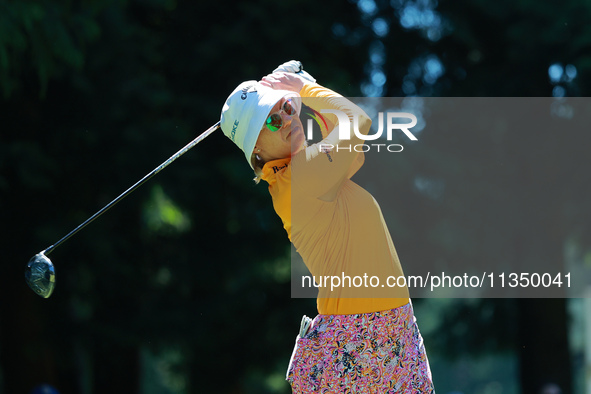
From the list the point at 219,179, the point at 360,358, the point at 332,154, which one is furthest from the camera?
the point at 219,179

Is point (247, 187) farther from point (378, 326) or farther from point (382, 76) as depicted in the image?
point (378, 326)

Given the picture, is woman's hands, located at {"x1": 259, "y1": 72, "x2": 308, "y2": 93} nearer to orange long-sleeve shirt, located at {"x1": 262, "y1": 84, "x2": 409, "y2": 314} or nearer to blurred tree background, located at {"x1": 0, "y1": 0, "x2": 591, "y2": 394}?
orange long-sleeve shirt, located at {"x1": 262, "y1": 84, "x2": 409, "y2": 314}

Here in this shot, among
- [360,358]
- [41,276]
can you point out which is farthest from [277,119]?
[41,276]

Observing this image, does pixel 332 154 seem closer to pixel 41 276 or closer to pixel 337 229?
pixel 337 229

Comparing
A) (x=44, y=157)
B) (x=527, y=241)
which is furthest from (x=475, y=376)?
(x=44, y=157)

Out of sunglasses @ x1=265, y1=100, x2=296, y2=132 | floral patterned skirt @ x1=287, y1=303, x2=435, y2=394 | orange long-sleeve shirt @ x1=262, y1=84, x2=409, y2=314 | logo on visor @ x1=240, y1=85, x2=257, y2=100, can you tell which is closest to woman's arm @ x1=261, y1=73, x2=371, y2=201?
orange long-sleeve shirt @ x1=262, y1=84, x2=409, y2=314

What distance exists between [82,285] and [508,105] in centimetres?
457

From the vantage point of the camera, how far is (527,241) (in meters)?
7.25

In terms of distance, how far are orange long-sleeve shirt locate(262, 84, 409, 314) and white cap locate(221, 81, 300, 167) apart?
0.12m

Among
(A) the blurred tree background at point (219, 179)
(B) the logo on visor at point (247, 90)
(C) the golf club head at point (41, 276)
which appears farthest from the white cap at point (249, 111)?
(A) the blurred tree background at point (219, 179)

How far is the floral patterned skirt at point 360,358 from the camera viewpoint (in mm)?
2166

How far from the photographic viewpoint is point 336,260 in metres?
2.21

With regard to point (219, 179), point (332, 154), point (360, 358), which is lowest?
point (360, 358)

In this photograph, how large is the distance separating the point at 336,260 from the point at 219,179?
509 cm
